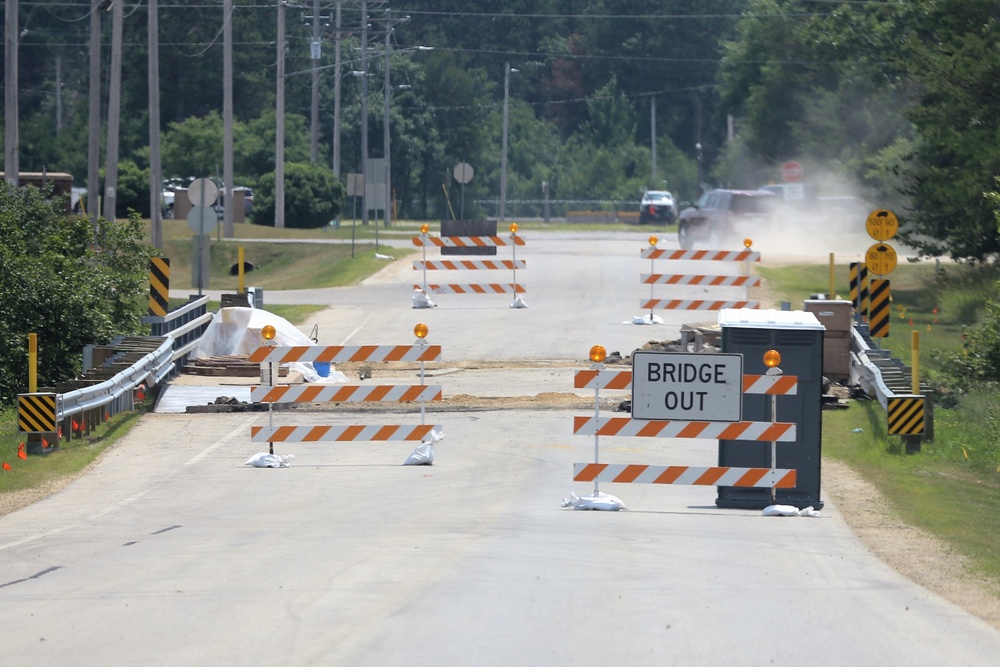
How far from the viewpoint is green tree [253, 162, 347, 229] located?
6128 centimetres

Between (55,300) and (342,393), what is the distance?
941 centimetres

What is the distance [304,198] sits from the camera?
201ft

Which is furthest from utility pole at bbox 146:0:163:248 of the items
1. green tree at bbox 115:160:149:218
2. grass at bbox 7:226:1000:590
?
green tree at bbox 115:160:149:218

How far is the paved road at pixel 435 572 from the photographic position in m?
8.05

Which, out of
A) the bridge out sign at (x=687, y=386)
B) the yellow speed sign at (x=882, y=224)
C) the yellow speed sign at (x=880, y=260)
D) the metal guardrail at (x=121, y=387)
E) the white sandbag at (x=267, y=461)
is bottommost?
the white sandbag at (x=267, y=461)

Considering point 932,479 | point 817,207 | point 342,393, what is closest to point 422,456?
point 342,393

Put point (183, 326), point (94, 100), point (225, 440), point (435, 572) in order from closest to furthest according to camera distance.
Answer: point (435, 572) → point (225, 440) → point (183, 326) → point (94, 100)

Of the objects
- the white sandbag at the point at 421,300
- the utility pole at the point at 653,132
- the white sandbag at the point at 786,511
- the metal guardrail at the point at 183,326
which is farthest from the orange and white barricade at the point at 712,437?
the utility pole at the point at 653,132

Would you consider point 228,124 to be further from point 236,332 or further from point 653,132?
point 653,132

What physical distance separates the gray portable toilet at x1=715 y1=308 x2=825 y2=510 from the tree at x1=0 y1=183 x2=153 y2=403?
13418mm

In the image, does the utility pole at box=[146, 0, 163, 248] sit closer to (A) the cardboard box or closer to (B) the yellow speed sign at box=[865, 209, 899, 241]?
(B) the yellow speed sign at box=[865, 209, 899, 241]

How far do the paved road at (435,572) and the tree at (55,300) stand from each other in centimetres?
696

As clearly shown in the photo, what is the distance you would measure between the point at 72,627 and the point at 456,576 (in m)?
2.53

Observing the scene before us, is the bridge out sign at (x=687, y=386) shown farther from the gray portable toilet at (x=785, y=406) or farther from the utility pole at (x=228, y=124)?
the utility pole at (x=228, y=124)
